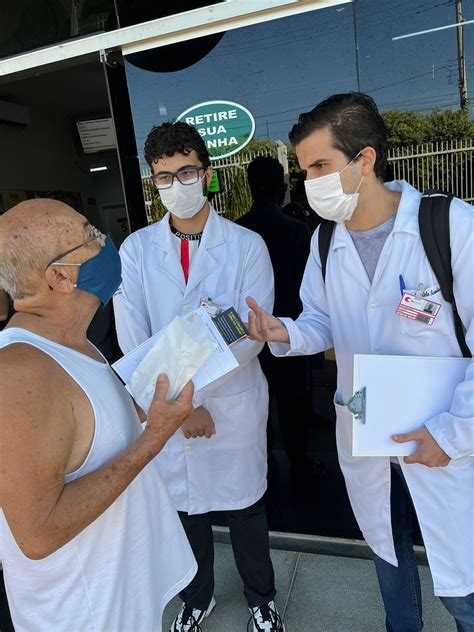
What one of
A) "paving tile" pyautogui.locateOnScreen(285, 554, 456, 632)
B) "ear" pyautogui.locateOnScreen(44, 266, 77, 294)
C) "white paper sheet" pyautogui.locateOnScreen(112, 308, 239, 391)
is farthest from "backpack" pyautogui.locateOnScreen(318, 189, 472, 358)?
"paving tile" pyautogui.locateOnScreen(285, 554, 456, 632)

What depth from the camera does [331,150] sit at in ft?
5.11

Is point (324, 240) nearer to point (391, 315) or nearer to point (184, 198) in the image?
point (391, 315)

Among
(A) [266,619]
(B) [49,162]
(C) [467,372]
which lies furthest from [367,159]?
(B) [49,162]

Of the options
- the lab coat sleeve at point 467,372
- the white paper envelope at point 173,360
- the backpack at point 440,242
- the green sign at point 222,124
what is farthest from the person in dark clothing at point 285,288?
the white paper envelope at point 173,360

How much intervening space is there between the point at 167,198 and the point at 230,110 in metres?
0.90

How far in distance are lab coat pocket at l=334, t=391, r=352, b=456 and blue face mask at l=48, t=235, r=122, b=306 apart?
37.8 inches

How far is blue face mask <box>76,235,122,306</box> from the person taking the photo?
3.99 ft

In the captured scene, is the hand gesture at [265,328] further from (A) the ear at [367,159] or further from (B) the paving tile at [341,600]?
(B) the paving tile at [341,600]

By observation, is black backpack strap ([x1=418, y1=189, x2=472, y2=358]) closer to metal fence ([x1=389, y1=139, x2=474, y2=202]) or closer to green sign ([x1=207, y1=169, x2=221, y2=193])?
metal fence ([x1=389, y1=139, x2=474, y2=202])

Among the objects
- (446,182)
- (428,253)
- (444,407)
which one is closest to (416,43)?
(446,182)

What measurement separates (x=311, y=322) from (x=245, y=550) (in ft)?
3.92

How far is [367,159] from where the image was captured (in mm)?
1557

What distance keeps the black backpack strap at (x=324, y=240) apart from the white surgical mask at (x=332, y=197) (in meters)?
0.14

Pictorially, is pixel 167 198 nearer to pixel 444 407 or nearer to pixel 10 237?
pixel 10 237
